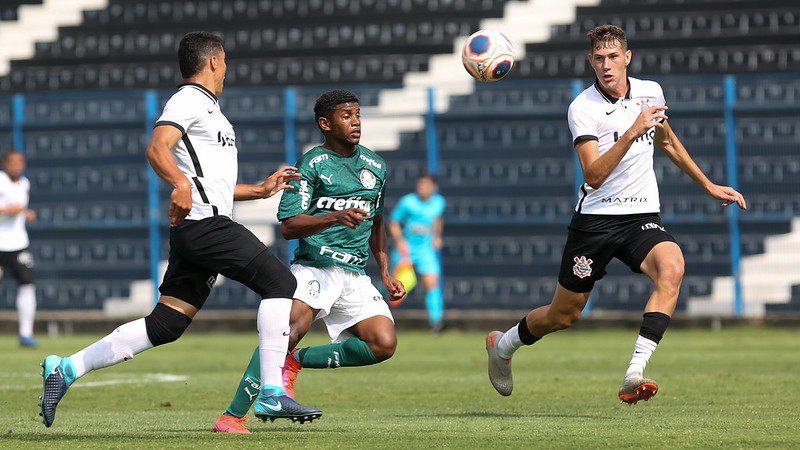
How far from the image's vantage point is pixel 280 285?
659 centimetres

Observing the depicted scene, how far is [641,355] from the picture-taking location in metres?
7.32

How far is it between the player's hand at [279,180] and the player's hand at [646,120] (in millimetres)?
1900

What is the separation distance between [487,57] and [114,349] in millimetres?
3618

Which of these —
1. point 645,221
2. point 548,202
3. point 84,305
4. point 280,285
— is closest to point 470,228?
point 548,202

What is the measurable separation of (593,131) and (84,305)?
13832 millimetres

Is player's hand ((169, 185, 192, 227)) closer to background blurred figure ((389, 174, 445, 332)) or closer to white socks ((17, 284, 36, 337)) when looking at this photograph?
white socks ((17, 284, 36, 337))

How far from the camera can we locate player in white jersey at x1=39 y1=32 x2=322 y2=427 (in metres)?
6.48

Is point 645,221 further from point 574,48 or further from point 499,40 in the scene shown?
point 574,48

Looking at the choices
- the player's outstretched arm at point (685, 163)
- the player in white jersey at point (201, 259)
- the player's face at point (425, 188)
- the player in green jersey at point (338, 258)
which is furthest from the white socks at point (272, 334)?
the player's face at point (425, 188)

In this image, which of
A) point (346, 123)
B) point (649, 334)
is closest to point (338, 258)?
point (346, 123)

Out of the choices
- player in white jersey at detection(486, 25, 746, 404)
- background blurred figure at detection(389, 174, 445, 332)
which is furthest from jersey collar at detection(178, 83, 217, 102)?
background blurred figure at detection(389, 174, 445, 332)

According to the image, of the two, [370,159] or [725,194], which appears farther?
[725,194]

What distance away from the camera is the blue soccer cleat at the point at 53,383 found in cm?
643

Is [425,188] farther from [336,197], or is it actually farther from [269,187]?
[269,187]
